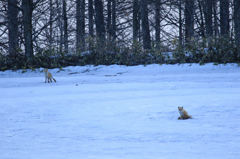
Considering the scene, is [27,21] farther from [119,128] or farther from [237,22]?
[119,128]

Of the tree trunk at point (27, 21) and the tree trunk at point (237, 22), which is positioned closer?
the tree trunk at point (237, 22)

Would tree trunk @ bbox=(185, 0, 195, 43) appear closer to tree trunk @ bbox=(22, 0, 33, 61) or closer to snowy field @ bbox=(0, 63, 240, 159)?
tree trunk @ bbox=(22, 0, 33, 61)

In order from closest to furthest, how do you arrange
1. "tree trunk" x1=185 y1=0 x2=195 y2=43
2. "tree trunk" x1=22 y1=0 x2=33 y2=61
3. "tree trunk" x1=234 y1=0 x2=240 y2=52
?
"tree trunk" x1=234 y1=0 x2=240 y2=52 < "tree trunk" x1=22 y1=0 x2=33 y2=61 < "tree trunk" x1=185 y1=0 x2=195 y2=43

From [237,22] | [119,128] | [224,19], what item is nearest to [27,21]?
[237,22]

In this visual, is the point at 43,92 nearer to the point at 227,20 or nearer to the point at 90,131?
the point at 90,131

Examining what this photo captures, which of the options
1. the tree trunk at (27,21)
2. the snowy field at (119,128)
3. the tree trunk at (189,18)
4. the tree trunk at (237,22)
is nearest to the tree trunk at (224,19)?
the tree trunk at (189,18)

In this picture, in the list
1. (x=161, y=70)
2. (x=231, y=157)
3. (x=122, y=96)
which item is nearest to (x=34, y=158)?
(x=231, y=157)

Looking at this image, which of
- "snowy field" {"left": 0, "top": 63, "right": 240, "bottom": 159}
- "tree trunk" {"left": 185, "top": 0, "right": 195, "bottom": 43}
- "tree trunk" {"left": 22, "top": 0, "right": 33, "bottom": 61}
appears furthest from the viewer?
"tree trunk" {"left": 185, "top": 0, "right": 195, "bottom": 43}

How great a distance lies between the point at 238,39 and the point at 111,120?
1055 centimetres

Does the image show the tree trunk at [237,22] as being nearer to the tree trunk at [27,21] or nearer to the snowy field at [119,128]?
the snowy field at [119,128]

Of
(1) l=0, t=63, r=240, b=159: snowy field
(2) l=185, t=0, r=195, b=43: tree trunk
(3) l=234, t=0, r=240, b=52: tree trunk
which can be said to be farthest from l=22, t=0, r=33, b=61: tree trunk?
(3) l=234, t=0, r=240, b=52: tree trunk

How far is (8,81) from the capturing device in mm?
10516

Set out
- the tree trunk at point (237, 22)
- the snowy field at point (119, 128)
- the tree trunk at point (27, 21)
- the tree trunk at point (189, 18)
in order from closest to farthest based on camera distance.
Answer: the snowy field at point (119, 128)
the tree trunk at point (237, 22)
the tree trunk at point (27, 21)
the tree trunk at point (189, 18)

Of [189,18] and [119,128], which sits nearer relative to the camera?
[119,128]
